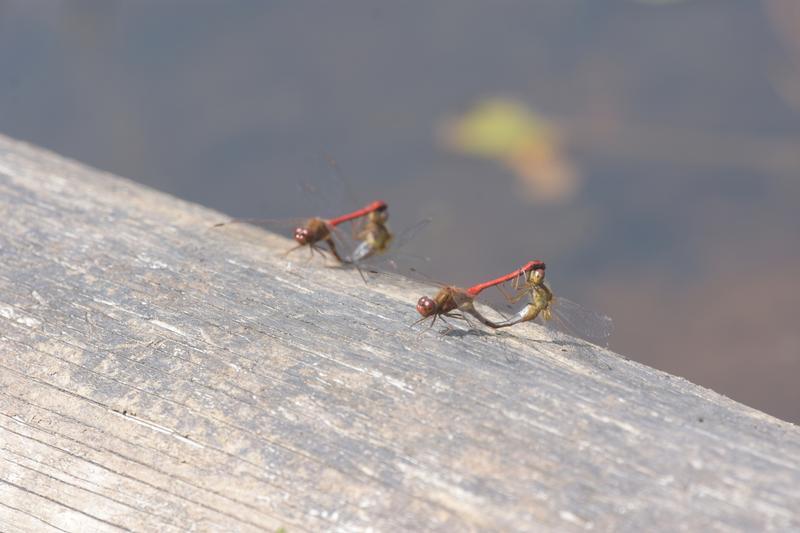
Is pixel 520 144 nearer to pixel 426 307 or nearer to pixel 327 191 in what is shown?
pixel 327 191

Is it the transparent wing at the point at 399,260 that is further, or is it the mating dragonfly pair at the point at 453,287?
the transparent wing at the point at 399,260

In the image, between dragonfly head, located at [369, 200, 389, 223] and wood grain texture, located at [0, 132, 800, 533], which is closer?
wood grain texture, located at [0, 132, 800, 533]

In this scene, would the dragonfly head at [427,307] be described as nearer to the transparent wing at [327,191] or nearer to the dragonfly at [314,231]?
the dragonfly at [314,231]

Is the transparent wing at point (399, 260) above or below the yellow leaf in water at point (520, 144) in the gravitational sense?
below

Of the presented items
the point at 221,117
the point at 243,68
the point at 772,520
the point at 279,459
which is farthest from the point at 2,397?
the point at 243,68

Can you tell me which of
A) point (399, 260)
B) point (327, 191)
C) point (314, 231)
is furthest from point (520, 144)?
point (314, 231)

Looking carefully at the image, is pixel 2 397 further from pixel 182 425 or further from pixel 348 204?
pixel 348 204

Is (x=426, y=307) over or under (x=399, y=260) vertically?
under

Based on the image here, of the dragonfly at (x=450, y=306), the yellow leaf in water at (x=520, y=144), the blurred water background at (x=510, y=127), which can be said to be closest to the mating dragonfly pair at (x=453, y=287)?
the dragonfly at (x=450, y=306)

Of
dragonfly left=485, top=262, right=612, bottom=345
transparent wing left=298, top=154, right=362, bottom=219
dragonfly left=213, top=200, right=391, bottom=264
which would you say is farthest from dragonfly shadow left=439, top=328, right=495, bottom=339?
transparent wing left=298, top=154, right=362, bottom=219

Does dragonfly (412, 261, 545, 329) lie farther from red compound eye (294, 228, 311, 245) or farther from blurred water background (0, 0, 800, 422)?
blurred water background (0, 0, 800, 422)
